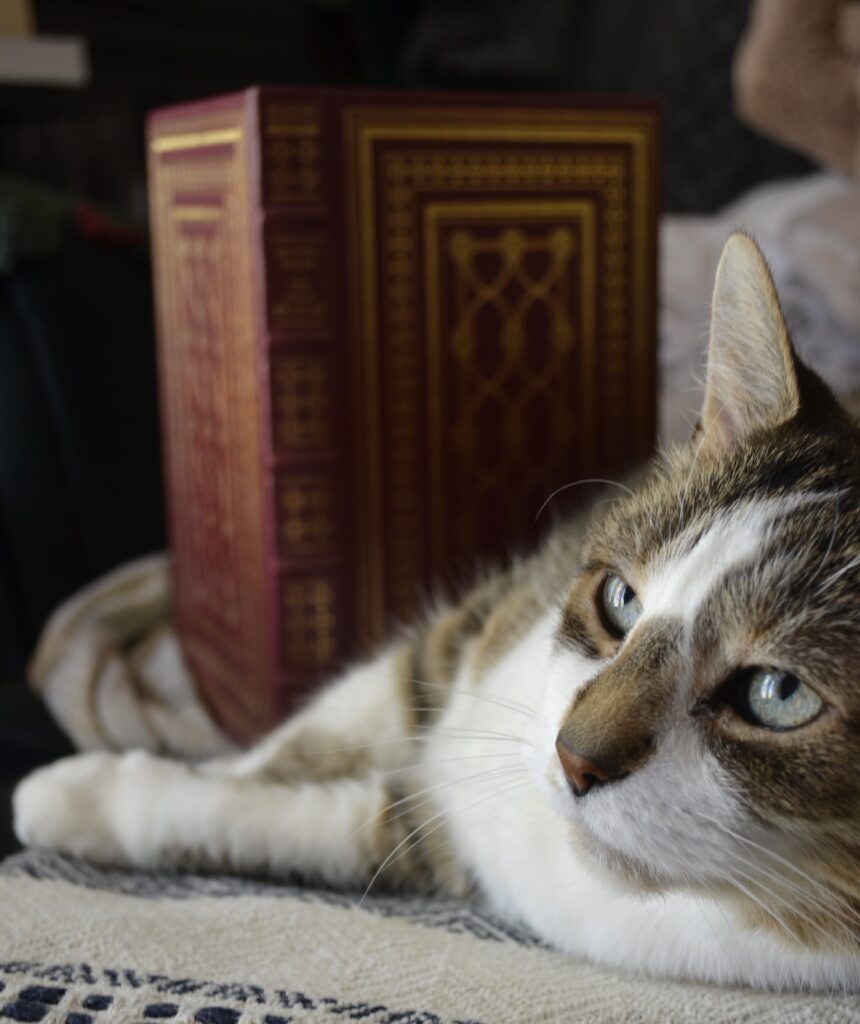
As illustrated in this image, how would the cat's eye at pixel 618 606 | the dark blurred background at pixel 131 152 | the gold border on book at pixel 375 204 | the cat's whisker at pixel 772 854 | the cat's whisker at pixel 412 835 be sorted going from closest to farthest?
the cat's whisker at pixel 772 854 < the cat's eye at pixel 618 606 < the cat's whisker at pixel 412 835 < the gold border on book at pixel 375 204 < the dark blurred background at pixel 131 152

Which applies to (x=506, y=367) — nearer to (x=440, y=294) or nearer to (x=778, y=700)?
(x=440, y=294)

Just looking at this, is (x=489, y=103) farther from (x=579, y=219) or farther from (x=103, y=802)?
(x=103, y=802)

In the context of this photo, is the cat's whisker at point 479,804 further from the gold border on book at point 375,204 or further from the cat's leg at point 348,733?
the gold border on book at point 375,204

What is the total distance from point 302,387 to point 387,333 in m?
0.08

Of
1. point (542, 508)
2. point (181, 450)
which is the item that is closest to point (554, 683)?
point (542, 508)

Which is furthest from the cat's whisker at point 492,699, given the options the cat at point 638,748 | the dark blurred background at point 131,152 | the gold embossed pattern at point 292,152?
the dark blurred background at point 131,152

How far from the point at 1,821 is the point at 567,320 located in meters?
0.63

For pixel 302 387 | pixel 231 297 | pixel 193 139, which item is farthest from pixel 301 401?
pixel 193 139

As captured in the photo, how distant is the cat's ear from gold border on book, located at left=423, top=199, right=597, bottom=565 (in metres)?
0.29

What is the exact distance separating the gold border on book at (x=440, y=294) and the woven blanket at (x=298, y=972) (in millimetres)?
376

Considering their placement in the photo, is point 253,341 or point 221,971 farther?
point 253,341

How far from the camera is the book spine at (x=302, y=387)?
948 mm

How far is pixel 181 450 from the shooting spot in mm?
1219

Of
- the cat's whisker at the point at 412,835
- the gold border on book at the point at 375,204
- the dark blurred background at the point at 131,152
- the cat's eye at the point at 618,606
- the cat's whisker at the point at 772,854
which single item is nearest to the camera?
the cat's whisker at the point at 772,854
